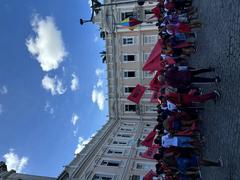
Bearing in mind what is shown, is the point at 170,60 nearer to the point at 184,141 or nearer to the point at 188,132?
the point at 188,132

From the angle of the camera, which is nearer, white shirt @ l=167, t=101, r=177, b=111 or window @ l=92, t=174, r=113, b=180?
white shirt @ l=167, t=101, r=177, b=111

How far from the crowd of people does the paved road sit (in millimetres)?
457

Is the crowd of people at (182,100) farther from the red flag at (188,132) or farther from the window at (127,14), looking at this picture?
the window at (127,14)

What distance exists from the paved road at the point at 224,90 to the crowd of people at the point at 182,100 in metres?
0.46

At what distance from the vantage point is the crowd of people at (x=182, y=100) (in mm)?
11570

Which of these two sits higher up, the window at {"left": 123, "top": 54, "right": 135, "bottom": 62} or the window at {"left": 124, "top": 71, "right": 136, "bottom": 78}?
the window at {"left": 123, "top": 54, "right": 135, "bottom": 62}

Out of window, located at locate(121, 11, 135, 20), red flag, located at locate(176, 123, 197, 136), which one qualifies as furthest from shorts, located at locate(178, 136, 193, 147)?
Answer: window, located at locate(121, 11, 135, 20)

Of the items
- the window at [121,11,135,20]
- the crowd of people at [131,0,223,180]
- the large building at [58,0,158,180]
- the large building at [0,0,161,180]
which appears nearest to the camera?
the crowd of people at [131,0,223,180]

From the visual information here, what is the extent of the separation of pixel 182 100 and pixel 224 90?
2.28 m

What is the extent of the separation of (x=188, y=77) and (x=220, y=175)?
4.06 m

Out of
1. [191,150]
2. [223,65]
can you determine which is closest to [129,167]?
[191,150]

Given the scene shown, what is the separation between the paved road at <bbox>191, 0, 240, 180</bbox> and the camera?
365 inches

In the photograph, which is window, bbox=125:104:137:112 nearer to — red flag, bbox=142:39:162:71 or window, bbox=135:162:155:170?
window, bbox=135:162:155:170

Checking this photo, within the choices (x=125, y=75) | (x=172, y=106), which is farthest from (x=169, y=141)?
(x=125, y=75)
